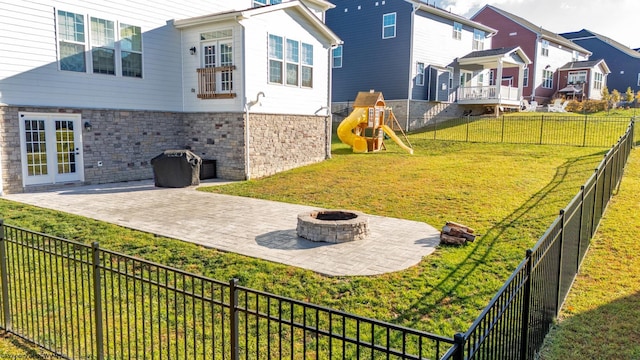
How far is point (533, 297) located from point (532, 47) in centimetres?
3736

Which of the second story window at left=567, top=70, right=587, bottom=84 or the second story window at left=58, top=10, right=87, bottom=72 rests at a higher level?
the second story window at left=567, top=70, right=587, bottom=84

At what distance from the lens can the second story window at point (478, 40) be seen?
104 ft

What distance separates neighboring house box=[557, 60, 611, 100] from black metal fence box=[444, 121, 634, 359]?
37298mm

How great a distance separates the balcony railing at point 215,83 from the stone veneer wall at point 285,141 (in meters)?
1.27

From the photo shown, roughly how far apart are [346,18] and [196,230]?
942 inches

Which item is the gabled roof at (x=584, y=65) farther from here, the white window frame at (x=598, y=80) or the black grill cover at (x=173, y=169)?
the black grill cover at (x=173, y=169)

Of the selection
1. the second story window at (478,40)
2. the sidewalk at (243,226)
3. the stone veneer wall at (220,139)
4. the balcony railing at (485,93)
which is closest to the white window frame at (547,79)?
the second story window at (478,40)

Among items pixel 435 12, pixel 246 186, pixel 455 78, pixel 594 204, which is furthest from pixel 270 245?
pixel 455 78

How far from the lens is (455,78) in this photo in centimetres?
3036

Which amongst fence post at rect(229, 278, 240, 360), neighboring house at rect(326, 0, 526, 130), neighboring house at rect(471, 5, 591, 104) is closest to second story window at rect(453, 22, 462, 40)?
neighboring house at rect(326, 0, 526, 130)

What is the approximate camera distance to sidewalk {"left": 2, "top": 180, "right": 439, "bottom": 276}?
7.21 m

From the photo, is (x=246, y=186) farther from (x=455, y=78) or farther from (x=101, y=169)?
(x=455, y=78)

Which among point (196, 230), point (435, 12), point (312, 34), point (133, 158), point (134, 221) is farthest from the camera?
point (435, 12)

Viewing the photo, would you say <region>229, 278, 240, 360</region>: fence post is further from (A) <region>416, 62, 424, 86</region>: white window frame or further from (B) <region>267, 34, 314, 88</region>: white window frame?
(A) <region>416, 62, 424, 86</region>: white window frame
